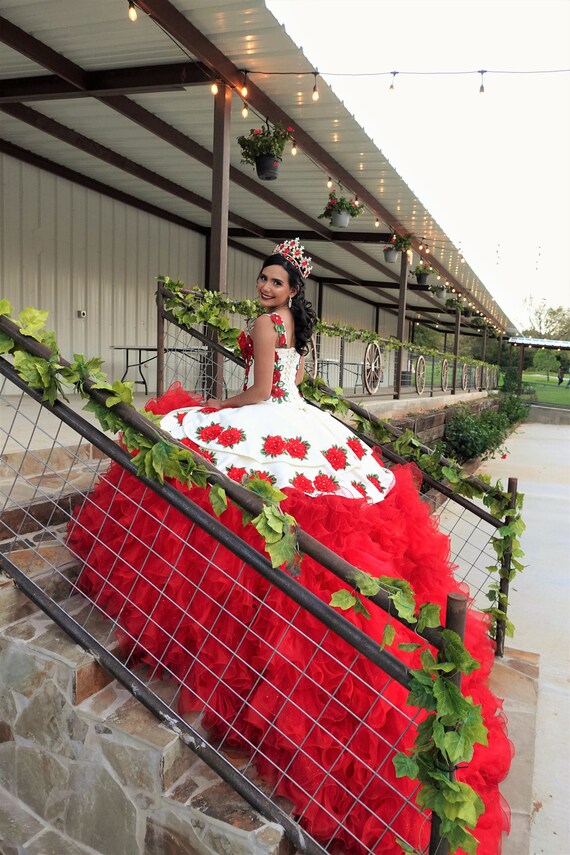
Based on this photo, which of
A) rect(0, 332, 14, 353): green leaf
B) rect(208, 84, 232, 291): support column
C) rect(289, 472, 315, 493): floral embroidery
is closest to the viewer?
rect(0, 332, 14, 353): green leaf

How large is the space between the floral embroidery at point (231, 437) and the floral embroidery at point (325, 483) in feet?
1.07

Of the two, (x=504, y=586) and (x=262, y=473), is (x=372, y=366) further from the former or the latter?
(x=262, y=473)

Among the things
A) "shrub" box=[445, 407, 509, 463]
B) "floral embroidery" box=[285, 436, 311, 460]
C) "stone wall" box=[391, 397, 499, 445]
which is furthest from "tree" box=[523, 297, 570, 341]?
"floral embroidery" box=[285, 436, 311, 460]

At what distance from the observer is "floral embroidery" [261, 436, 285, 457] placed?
2271mm

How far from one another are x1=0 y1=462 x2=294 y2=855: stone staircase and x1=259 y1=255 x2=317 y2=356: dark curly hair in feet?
4.69

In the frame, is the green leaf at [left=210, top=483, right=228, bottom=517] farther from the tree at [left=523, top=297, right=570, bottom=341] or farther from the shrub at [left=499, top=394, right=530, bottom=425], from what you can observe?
the tree at [left=523, top=297, right=570, bottom=341]

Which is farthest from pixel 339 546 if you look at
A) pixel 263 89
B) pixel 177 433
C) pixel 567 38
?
pixel 567 38

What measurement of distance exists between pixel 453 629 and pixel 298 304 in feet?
5.23

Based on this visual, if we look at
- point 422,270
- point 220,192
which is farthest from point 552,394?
point 220,192

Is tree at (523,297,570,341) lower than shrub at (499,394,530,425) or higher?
higher

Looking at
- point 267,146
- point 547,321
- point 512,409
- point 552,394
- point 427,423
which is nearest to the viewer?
point 267,146

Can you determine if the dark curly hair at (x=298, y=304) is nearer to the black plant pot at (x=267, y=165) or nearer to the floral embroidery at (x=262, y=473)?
the floral embroidery at (x=262, y=473)

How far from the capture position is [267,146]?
202 inches

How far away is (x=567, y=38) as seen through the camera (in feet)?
14.8
